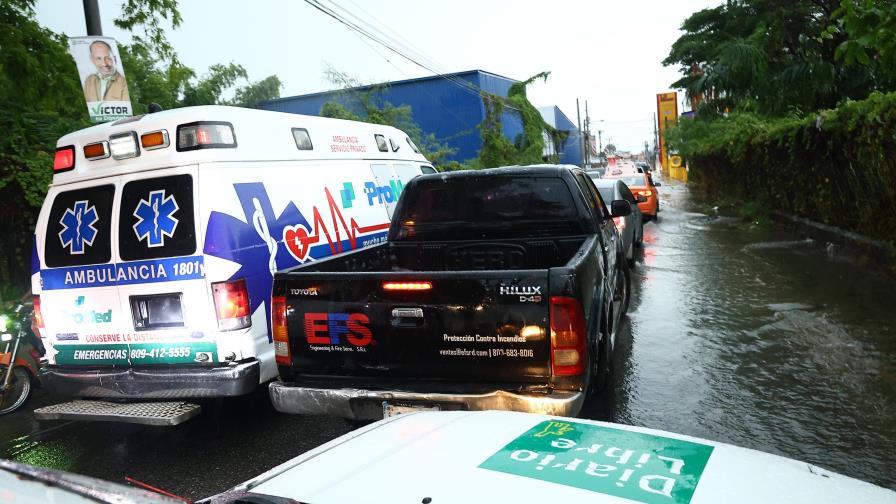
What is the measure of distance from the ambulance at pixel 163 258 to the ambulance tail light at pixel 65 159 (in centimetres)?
1

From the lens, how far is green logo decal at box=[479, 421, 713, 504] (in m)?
1.71

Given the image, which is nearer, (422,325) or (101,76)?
(422,325)

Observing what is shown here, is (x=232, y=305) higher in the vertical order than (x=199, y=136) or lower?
lower

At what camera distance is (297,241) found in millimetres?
5332

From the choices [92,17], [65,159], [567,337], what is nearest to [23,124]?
[92,17]

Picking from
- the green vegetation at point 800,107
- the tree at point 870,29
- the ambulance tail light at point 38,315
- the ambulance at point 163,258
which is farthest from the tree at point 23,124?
the green vegetation at point 800,107

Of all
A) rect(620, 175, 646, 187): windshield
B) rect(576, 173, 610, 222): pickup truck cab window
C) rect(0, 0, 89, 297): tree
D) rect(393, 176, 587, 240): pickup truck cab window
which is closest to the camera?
rect(393, 176, 587, 240): pickup truck cab window

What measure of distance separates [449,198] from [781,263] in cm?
803

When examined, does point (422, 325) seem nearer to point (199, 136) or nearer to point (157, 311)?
point (157, 311)

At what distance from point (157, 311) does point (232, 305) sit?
605 millimetres

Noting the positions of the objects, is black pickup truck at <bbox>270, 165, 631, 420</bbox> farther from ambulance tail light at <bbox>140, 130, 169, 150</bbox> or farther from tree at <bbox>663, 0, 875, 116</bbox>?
tree at <bbox>663, 0, 875, 116</bbox>

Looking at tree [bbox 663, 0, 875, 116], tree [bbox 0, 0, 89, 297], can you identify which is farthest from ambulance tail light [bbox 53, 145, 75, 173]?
tree [bbox 663, 0, 875, 116]

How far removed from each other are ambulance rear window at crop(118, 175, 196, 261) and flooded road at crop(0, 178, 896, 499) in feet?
5.05

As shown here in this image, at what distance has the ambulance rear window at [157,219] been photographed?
4.58 metres
